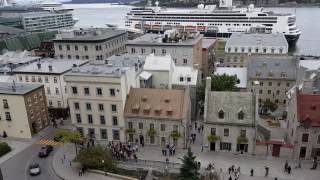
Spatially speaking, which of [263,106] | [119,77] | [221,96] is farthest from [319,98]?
[119,77]

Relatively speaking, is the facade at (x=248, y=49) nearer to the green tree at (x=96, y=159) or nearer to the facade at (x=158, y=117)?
the facade at (x=158, y=117)

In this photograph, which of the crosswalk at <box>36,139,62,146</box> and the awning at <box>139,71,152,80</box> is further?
the awning at <box>139,71,152,80</box>

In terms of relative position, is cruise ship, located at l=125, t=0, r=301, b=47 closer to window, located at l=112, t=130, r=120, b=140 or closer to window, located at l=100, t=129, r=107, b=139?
window, located at l=112, t=130, r=120, b=140

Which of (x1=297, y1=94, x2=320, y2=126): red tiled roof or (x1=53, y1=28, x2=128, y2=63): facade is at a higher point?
(x1=53, y1=28, x2=128, y2=63): facade

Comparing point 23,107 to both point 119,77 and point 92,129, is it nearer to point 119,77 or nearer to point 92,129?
point 92,129

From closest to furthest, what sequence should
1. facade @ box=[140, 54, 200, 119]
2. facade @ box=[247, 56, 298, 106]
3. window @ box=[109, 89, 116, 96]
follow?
1. window @ box=[109, 89, 116, 96]
2. facade @ box=[140, 54, 200, 119]
3. facade @ box=[247, 56, 298, 106]

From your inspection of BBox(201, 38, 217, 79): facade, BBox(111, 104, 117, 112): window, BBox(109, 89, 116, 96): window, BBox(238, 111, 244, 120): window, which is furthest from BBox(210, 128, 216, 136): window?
BBox(201, 38, 217, 79): facade
